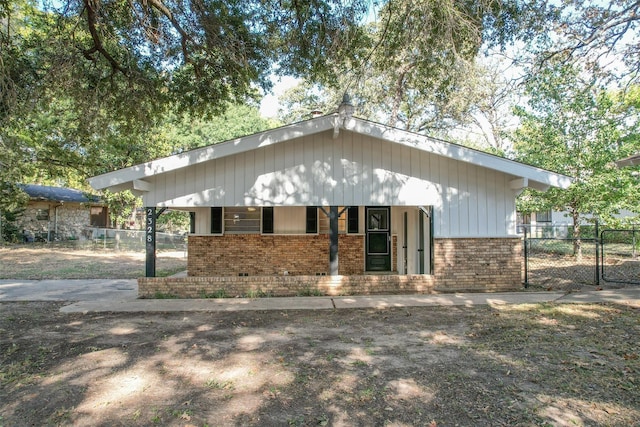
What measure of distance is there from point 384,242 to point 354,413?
873 cm

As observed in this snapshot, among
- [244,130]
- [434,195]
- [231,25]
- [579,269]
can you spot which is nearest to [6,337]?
[231,25]

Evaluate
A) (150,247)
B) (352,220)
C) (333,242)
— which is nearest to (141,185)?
(150,247)

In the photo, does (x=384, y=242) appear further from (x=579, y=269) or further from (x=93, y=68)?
(x=93, y=68)

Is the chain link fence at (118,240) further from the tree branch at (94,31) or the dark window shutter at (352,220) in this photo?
the tree branch at (94,31)

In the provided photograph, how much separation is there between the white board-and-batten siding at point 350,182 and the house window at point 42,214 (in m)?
22.4

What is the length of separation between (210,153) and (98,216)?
2706cm

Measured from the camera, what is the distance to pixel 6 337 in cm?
574

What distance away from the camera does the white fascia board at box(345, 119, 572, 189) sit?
8375 millimetres

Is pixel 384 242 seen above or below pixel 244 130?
below

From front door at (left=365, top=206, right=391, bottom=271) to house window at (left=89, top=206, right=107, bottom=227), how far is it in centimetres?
2585

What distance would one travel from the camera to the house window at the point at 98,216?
3050cm

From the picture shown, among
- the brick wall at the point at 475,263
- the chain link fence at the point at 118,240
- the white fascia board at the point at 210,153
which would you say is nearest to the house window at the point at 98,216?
the chain link fence at the point at 118,240

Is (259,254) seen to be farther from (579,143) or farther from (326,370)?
(579,143)

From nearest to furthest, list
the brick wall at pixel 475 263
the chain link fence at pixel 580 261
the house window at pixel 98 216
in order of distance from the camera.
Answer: the brick wall at pixel 475 263, the chain link fence at pixel 580 261, the house window at pixel 98 216
